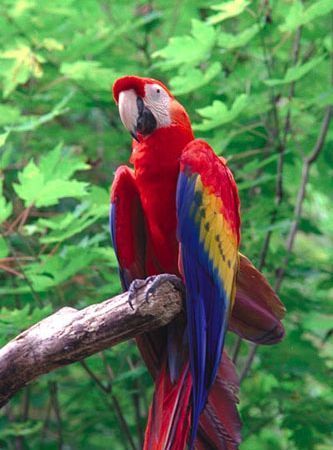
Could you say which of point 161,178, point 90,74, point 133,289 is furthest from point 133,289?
point 90,74

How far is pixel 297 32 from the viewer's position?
2043mm

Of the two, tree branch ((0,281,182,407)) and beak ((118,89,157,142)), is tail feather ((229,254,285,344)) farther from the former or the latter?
beak ((118,89,157,142))

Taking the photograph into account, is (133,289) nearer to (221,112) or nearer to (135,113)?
(135,113)

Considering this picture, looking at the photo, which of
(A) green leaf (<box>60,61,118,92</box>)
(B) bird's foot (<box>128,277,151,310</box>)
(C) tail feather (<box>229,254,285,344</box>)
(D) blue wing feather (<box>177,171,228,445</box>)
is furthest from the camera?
(A) green leaf (<box>60,61,118,92</box>)

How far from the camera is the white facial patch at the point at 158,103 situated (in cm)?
153

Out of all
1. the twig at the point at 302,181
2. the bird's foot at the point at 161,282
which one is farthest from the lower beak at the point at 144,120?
the twig at the point at 302,181

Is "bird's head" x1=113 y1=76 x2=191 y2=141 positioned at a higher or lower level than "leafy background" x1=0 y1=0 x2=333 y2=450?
higher

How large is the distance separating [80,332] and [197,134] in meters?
0.86

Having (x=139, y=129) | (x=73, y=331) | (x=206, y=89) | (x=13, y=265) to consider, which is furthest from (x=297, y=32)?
(x=73, y=331)

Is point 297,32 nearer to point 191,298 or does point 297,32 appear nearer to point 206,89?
point 206,89

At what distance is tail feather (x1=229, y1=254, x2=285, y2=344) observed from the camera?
1.56 metres

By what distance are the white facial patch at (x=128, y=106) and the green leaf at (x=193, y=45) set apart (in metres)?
0.32

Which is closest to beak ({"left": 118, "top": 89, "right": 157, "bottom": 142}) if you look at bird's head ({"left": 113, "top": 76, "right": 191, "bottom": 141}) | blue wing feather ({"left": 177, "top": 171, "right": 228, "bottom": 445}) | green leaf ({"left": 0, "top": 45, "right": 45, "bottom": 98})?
bird's head ({"left": 113, "top": 76, "right": 191, "bottom": 141})

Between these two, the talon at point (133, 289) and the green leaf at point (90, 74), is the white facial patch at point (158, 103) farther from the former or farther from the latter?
the green leaf at point (90, 74)
